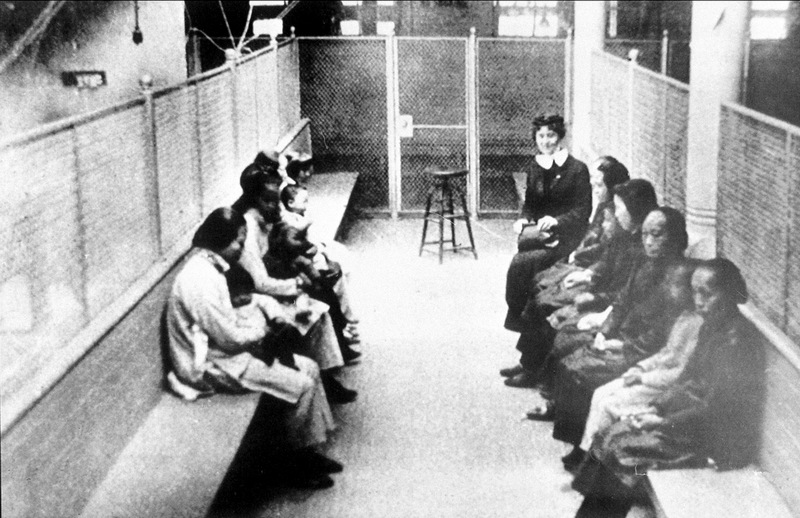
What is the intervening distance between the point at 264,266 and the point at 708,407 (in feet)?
11.0

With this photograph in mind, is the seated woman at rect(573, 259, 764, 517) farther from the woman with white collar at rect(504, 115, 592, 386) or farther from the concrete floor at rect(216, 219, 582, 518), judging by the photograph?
the woman with white collar at rect(504, 115, 592, 386)

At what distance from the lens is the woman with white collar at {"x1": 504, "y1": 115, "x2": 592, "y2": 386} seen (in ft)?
27.8

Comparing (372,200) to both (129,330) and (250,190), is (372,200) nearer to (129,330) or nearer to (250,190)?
(250,190)

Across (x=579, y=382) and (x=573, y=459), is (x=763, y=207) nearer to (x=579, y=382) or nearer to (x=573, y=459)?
(x=579, y=382)

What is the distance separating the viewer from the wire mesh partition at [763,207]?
5.26 metres

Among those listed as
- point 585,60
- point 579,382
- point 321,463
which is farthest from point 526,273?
point 585,60

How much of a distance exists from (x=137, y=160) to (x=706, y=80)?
3578 millimetres

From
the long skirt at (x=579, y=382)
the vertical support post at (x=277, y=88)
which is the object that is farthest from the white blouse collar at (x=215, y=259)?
the vertical support post at (x=277, y=88)

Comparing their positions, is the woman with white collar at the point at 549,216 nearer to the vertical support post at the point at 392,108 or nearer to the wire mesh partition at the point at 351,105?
the vertical support post at the point at 392,108

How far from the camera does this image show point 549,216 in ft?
28.1

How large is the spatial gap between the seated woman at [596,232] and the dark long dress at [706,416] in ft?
7.86

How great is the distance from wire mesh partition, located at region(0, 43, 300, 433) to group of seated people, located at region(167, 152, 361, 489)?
0.37 meters

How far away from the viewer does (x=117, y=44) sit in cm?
1113

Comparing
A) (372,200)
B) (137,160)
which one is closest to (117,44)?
(372,200)
